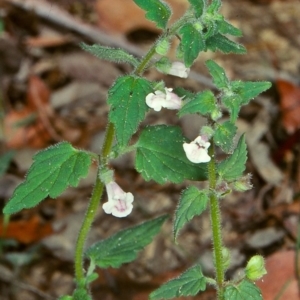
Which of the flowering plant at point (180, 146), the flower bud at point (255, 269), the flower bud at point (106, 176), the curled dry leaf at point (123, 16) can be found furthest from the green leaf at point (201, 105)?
the curled dry leaf at point (123, 16)

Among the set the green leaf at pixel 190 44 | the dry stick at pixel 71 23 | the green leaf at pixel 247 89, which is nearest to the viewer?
the green leaf at pixel 190 44

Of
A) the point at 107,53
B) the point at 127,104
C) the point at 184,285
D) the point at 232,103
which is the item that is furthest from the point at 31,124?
the point at 232,103

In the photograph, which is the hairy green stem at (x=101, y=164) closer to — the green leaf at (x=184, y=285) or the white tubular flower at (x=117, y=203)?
the white tubular flower at (x=117, y=203)

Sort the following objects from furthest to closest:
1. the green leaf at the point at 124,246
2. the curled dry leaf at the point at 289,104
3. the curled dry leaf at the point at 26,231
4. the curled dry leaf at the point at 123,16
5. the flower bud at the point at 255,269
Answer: the curled dry leaf at the point at 123,16
the curled dry leaf at the point at 289,104
the curled dry leaf at the point at 26,231
the green leaf at the point at 124,246
the flower bud at the point at 255,269

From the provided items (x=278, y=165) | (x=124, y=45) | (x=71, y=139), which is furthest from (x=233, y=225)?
(x=124, y=45)

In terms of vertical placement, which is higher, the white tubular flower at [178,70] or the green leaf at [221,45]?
the green leaf at [221,45]

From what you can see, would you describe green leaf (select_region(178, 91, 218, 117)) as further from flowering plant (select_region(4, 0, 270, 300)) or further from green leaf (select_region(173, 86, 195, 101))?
green leaf (select_region(173, 86, 195, 101))

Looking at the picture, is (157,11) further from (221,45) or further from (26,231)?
(26,231)

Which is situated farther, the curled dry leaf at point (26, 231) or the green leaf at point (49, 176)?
the curled dry leaf at point (26, 231)
